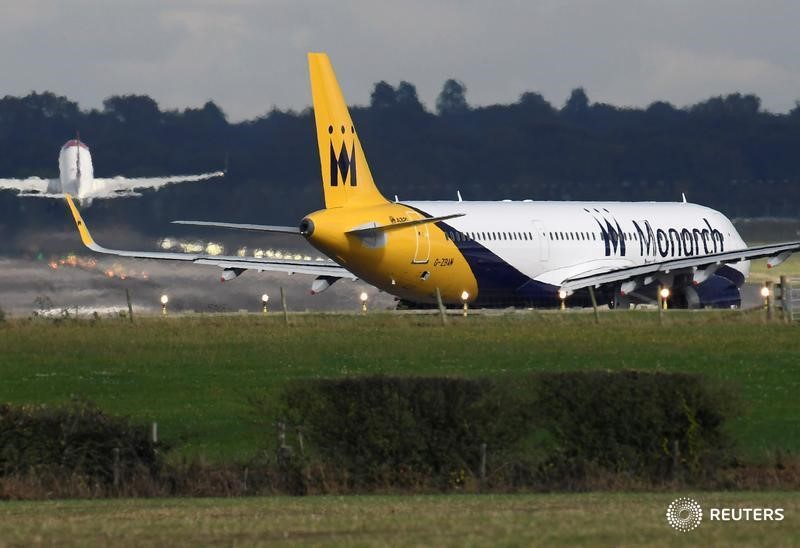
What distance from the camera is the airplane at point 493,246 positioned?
51750mm

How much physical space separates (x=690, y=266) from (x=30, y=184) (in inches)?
1008

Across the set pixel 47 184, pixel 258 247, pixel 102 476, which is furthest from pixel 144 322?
pixel 102 476

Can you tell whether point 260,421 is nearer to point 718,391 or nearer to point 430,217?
point 718,391

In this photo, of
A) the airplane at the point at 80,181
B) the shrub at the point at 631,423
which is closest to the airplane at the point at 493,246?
the airplane at the point at 80,181

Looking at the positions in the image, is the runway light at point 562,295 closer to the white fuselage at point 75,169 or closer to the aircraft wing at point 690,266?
the aircraft wing at point 690,266

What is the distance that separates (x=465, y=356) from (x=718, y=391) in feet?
51.1

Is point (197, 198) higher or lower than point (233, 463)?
higher

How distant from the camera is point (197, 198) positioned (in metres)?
69.1

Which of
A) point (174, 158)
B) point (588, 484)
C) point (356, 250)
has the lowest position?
point (588, 484)

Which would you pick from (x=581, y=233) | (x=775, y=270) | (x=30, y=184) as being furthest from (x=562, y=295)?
(x=30, y=184)

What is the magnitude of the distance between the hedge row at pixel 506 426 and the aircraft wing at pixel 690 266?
34.3 metres

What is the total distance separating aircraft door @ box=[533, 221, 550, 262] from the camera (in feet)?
198

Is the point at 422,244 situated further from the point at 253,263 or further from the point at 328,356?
the point at 328,356

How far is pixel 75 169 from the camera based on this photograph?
72125 mm
